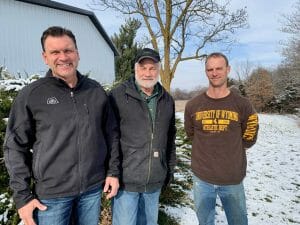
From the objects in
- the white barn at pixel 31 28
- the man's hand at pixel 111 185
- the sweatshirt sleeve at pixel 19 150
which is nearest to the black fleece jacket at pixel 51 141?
the sweatshirt sleeve at pixel 19 150

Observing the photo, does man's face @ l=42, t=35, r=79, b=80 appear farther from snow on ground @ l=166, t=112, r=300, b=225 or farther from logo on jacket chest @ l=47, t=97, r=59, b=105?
snow on ground @ l=166, t=112, r=300, b=225

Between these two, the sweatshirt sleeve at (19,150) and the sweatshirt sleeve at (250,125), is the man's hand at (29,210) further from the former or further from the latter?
the sweatshirt sleeve at (250,125)

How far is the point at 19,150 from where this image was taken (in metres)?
2.29

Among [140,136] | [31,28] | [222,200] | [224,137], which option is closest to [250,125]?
[224,137]

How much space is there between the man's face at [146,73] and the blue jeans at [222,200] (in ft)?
→ 4.14

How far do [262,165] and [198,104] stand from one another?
23.5 ft

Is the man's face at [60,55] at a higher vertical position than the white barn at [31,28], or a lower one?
lower

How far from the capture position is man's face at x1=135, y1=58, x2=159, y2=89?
115 inches

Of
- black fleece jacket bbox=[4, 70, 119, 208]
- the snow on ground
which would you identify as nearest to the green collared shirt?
black fleece jacket bbox=[4, 70, 119, 208]

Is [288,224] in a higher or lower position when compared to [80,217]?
lower

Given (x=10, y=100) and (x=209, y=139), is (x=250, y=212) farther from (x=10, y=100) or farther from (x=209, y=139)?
(x=10, y=100)

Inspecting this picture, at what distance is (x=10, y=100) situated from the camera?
12.3ft

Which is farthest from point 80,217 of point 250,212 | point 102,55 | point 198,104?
point 102,55

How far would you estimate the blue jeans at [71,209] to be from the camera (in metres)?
2.37
